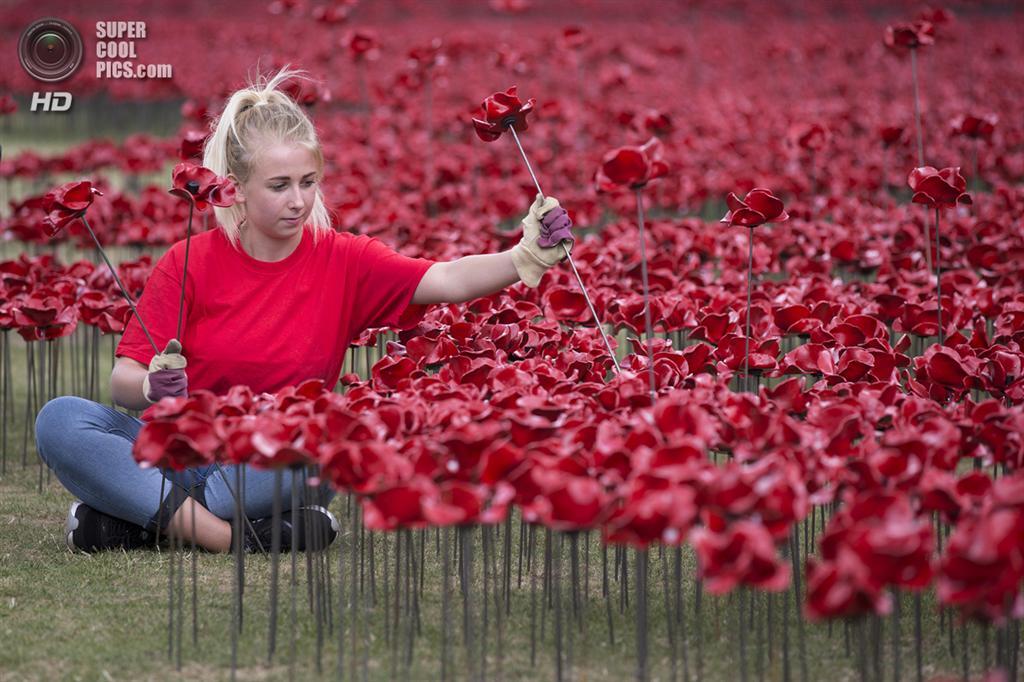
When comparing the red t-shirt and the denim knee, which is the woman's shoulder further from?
the denim knee

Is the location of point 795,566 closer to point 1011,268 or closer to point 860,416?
point 860,416

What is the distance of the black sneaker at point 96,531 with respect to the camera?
13.8ft

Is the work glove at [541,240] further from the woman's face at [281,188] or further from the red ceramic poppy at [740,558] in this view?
the red ceramic poppy at [740,558]

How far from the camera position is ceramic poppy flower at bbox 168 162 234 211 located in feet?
11.3

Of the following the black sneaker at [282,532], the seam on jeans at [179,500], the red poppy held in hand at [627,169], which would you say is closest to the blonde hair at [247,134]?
the seam on jeans at [179,500]

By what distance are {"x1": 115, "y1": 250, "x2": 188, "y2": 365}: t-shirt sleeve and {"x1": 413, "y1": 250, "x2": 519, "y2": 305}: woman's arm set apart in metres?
0.74

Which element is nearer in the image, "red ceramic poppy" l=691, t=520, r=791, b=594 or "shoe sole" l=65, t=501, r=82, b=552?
"red ceramic poppy" l=691, t=520, r=791, b=594

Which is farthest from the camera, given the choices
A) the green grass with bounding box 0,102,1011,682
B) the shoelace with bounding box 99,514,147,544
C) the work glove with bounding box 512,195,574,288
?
the shoelace with bounding box 99,514,147,544

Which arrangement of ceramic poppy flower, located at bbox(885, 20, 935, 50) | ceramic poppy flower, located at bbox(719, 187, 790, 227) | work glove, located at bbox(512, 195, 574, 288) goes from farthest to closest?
ceramic poppy flower, located at bbox(885, 20, 935, 50) < work glove, located at bbox(512, 195, 574, 288) < ceramic poppy flower, located at bbox(719, 187, 790, 227)

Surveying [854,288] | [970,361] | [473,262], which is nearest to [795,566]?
[970,361]

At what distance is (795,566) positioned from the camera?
3404 mm

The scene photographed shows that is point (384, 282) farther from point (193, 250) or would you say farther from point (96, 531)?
point (96, 531)

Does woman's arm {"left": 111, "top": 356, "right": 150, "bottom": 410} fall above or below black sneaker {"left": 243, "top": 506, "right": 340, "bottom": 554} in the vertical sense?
above

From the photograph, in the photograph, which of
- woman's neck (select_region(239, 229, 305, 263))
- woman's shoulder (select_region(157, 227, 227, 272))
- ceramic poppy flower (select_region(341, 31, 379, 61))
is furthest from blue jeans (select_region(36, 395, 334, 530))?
ceramic poppy flower (select_region(341, 31, 379, 61))
